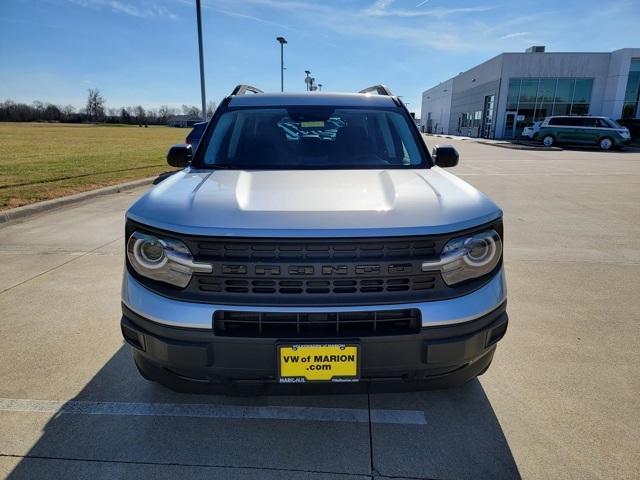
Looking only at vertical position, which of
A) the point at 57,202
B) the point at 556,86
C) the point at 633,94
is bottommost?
the point at 57,202

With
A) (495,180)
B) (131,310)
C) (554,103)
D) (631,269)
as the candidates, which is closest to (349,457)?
(131,310)

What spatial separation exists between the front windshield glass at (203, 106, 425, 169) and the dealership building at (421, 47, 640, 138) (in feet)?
141

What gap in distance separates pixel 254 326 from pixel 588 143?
99.4 ft

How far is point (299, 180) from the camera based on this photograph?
2.64 meters

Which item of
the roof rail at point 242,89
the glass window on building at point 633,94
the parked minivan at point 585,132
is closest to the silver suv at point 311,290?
the roof rail at point 242,89

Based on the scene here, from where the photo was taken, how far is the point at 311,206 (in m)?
2.11

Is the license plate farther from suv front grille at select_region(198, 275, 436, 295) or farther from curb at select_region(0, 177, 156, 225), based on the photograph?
curb at select_region(0, 177, 156, 225)

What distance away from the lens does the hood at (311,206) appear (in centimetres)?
196

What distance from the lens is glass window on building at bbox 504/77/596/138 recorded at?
39438 mm

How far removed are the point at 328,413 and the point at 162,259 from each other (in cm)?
129

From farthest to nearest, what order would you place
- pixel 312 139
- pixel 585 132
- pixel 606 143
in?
pixel 585 132, pixel 606 143, pixel 312 139

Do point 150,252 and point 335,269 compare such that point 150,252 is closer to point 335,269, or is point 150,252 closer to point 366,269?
point 335,269

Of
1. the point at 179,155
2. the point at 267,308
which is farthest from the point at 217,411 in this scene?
the point at 179,155

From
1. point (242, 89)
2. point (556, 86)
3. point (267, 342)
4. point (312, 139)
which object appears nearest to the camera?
point (267, 342)
